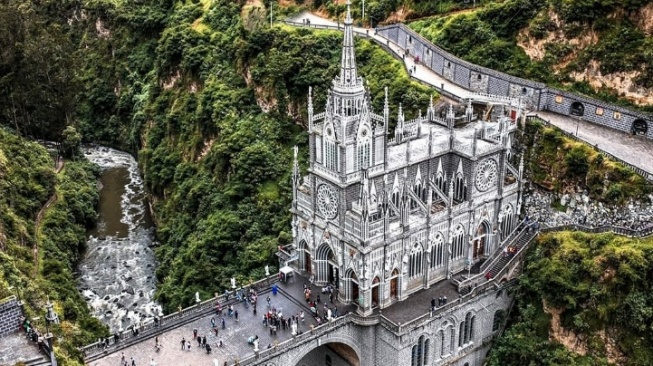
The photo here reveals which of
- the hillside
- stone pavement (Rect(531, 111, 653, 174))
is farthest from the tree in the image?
stone pavement (Rect(531, 111, 653, 174))

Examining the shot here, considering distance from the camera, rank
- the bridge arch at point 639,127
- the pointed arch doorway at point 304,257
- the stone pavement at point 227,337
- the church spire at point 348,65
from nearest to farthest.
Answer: the stone pavement at point 227,337 < the church spire at point 348,65 < the pointed arch doorway at point 304,257 < the bridge arch at point 639,127

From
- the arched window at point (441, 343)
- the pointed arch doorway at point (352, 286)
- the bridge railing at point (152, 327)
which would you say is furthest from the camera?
Result: the arched window at point (441, 343)

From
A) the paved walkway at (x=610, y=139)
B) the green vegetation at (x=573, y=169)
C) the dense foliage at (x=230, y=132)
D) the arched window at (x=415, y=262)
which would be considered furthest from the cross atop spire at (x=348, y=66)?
the paved walkway at (x=610, y=139)

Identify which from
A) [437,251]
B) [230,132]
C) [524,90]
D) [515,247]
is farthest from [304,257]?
[230,132]

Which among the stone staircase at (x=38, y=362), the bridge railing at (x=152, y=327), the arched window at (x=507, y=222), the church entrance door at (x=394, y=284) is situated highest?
the stone staircase at (x=38, y=362)

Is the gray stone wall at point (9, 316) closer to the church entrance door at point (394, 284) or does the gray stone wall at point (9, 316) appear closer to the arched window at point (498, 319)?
the church entrance door at point (394, 284)

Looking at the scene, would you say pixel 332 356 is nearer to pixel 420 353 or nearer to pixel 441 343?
pixel 420 353
